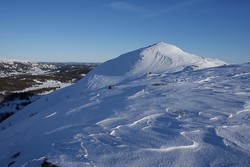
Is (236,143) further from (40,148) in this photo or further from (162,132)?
(40,148)

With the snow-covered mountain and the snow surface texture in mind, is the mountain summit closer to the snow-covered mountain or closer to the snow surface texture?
the snow surface texture

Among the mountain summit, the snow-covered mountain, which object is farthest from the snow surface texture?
the snow-covered mountain

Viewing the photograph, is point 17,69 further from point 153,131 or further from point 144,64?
point 153,131

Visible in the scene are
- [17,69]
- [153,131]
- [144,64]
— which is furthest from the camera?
[17,69]

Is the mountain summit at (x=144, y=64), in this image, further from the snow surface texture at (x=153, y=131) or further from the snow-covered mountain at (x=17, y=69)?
the snow-covered mountain at (x=17, y=69)

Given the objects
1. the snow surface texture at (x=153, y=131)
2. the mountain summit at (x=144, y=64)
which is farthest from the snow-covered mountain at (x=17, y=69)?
the snow surface texture at (x=153, y=131)

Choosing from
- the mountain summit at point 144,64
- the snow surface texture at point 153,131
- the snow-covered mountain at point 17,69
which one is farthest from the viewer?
the snow-covered mountain at point 17,69

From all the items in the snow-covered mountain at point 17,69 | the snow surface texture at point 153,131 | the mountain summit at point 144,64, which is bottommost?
the snow-covered mountain at point 17,69

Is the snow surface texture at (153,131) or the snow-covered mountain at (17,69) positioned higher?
the snow surface texture at (153,131)

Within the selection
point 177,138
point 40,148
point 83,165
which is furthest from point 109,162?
point 40,148

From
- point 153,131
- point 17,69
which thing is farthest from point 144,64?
point 17,69
